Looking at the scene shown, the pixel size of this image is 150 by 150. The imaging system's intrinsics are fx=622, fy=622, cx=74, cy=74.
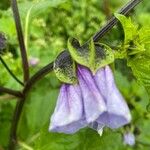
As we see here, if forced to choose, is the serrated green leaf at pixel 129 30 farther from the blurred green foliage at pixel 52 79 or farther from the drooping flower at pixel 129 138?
the drooping flower at pixel 129 138

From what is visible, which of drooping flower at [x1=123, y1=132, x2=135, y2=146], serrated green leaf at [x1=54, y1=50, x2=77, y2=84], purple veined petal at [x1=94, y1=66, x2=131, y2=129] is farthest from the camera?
drooping flower at [x1=123, y1=132, x2=135, y2=146]

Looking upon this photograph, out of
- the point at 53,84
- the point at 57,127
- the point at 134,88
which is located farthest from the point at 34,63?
the point at 57,127

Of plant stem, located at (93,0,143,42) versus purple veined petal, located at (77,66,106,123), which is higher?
plant stem, located at (93,0,143,42)

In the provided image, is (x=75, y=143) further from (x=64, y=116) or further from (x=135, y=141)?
(x=135, y=141)

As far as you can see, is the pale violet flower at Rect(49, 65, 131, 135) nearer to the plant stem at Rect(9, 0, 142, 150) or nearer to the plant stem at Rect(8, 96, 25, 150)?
the plant stem at Rect(9, 0, 142, 150)

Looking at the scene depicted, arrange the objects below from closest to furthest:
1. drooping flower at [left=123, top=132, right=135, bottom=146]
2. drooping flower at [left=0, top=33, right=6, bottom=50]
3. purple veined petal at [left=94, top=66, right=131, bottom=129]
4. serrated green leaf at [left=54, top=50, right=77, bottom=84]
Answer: purple veined petal at [left=94, top=66, right=131, bottom=129] → serrated green leaf at [left=54, top=50, right=77, bottom=84] → drooping flower at [left=0, top=33, right=6, bottom=50] → drooping flower at [left=123, top=132, right=135, bottom=146]

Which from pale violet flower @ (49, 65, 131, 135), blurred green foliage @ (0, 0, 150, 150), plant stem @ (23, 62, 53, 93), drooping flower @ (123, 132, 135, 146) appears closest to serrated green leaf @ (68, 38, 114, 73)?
pale violet flower @ (49, 65, 131, 135)

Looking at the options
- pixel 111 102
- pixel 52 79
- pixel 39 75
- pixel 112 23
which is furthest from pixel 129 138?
pixel 111 102
